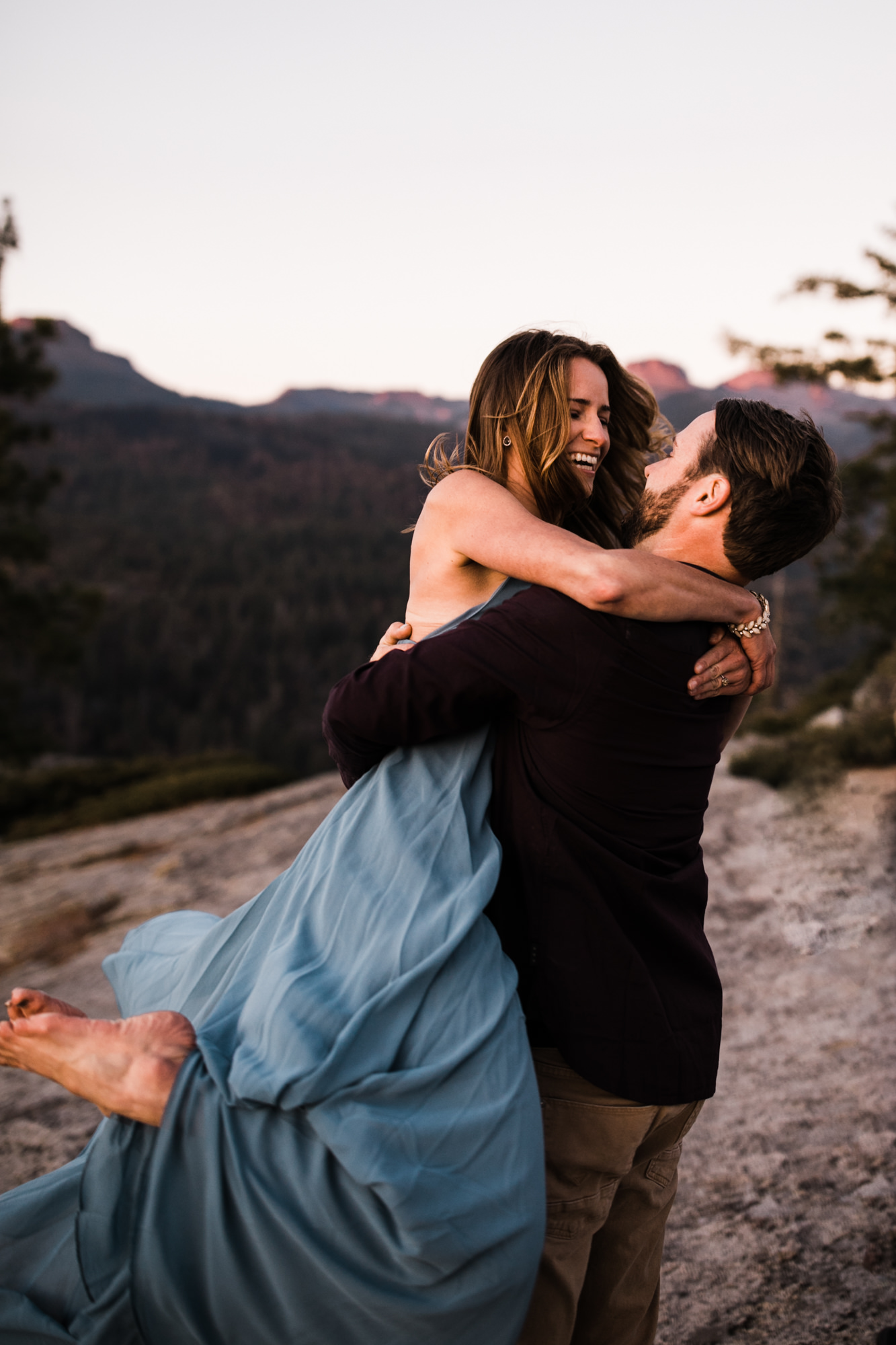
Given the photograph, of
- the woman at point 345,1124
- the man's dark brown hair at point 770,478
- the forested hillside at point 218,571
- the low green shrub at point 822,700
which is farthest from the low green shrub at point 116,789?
the man's dark brown hair at point 770,478

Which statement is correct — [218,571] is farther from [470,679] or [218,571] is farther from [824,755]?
[470,679]

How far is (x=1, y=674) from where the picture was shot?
46.8 feet

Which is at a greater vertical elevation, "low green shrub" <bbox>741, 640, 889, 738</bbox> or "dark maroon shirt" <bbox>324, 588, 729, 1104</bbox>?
"dark maroon shirt" <bbox>324, 588, 729, 1104</bbox>

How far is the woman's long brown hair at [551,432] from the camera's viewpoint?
2.03 meters

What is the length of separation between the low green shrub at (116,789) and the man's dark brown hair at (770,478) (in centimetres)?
1128

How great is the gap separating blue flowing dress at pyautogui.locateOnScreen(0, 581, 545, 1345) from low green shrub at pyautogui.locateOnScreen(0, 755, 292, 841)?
1106 cm

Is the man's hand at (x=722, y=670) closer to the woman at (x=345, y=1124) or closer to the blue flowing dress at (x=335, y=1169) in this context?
the woman at (x=345, y=1124)

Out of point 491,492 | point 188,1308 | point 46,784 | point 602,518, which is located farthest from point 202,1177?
point 46,784

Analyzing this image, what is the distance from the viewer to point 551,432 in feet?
6.64

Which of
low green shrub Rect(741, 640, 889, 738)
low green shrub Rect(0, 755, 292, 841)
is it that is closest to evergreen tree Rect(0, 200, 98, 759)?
low green shrub Rect(0, 755, 292, 841)

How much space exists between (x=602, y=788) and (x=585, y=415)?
36.9 inches

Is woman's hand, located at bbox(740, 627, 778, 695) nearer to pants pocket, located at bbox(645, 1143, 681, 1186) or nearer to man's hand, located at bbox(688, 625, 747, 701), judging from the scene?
man's hand, located at bbox(688, 625, 747, 701)

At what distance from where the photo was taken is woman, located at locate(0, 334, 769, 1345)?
4.63 ft

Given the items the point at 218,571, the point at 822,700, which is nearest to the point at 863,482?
the point at 822,700
